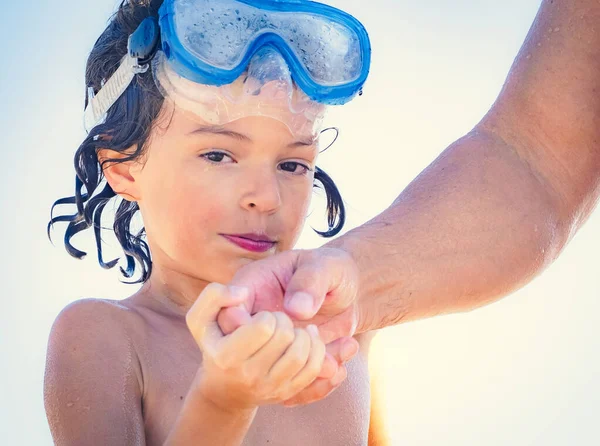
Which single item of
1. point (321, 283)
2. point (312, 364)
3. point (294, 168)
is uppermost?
point (294, 168)

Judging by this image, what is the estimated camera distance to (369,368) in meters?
2.69

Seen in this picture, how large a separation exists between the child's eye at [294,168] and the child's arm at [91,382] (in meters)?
0.61

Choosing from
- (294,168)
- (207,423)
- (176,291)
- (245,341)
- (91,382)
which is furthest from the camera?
(176,291)

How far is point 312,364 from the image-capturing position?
4.28 feet

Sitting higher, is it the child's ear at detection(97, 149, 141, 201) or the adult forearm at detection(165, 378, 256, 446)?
the child's ear at detection(97, 149, 141, 201)

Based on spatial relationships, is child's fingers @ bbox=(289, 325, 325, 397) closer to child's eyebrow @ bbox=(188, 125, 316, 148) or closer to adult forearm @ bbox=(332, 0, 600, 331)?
adult forearm @ bbox=(332, 0, 600, 331)

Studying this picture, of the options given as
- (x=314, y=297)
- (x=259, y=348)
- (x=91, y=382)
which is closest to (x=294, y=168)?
(x=91, y=382)

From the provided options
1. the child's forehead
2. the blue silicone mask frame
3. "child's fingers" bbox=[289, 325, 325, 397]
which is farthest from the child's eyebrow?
"child's fingers" bbox=[289, 325, 325, 397]

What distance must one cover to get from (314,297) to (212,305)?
176mm

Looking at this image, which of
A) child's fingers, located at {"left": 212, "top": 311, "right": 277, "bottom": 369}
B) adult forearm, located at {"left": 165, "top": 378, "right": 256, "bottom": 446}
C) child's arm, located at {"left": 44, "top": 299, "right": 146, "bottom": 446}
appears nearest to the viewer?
child's fingers, located at {"left": 212, "top": 311, "right": 277, "bottom": 369}

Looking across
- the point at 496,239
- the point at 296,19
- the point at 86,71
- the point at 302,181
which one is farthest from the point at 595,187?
the point at 86,71

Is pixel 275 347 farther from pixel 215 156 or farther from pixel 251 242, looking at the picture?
pixel 215 156

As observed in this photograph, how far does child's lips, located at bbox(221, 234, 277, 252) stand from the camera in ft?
6.86

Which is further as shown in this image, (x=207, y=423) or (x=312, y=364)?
(x=207, y=423)
